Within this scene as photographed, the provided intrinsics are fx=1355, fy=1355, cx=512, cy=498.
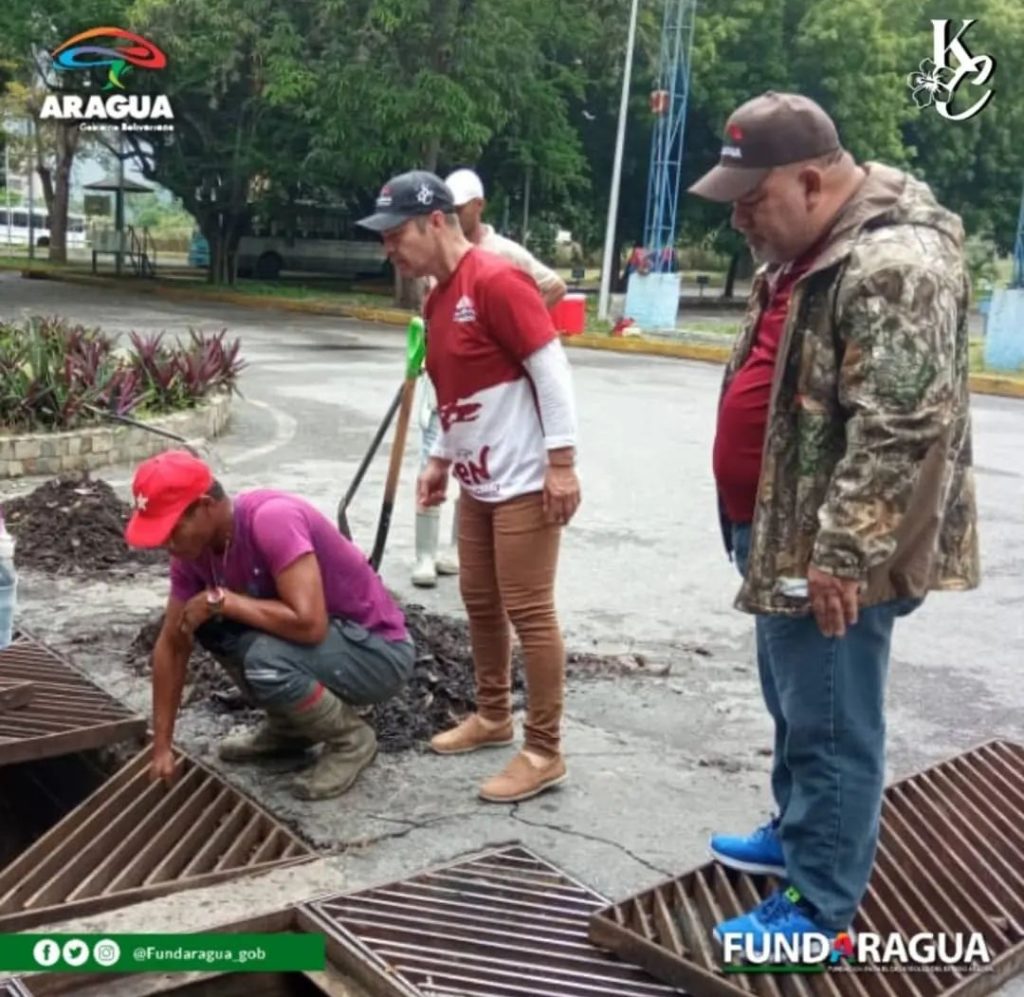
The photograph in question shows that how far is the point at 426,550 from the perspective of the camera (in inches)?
233

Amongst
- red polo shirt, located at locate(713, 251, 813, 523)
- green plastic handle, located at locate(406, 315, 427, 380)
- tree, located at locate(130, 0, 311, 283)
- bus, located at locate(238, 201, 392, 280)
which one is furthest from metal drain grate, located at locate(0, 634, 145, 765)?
bus, located at locate(238, 201, 392, 280)

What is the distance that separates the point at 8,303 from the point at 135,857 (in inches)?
737

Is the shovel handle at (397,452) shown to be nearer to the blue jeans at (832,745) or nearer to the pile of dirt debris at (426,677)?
the pile of dirt debris at (426,677)

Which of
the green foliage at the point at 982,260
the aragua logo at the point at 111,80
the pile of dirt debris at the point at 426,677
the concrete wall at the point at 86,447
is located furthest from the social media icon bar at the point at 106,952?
the green foliage at the point at 982,260

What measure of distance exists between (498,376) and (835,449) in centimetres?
121

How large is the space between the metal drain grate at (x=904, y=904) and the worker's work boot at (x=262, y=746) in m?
1.24

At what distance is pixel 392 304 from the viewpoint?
23656 millimetres

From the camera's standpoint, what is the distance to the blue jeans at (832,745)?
103 inches

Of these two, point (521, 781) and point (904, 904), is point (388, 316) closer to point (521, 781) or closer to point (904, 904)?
point (521, 781)

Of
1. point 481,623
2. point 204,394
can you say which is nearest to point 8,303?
point 204,394

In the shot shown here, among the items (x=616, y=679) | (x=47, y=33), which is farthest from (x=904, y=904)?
(x=47, y=33)

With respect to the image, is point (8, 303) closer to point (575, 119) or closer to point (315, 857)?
point (575, 119)

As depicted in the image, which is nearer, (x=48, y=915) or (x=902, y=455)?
(x=902, y=455)

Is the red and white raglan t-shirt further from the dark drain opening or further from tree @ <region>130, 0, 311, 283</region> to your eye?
tree @ <region>130, 0, 311, 283</region>
